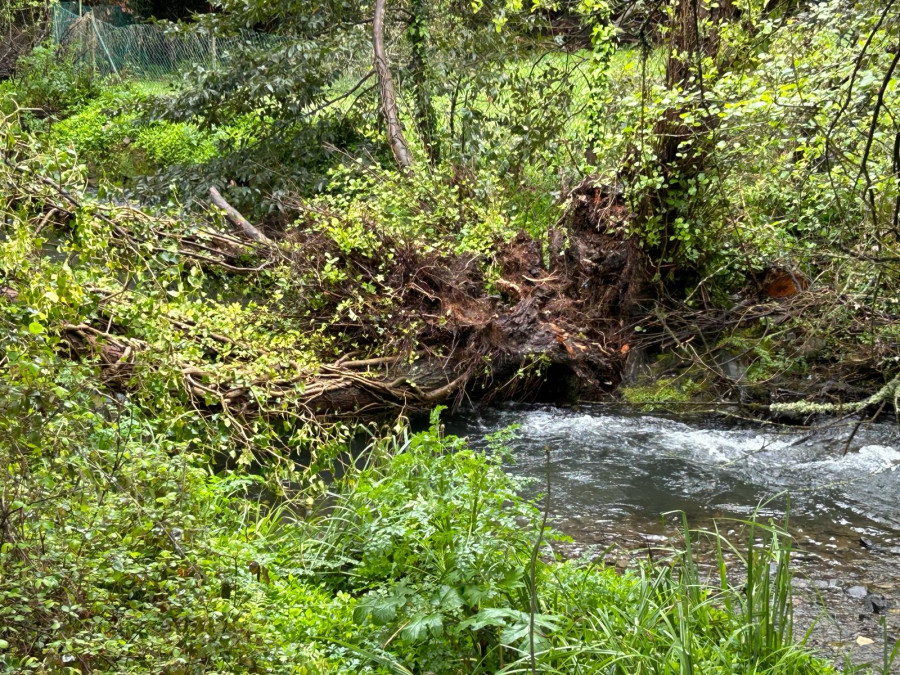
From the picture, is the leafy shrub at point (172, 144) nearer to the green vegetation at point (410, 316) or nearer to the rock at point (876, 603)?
the green vegetation at point (410, 316)

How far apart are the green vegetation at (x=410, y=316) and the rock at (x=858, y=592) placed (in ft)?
Result: 1.53

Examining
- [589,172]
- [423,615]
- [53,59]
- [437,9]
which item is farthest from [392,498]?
[53,59]

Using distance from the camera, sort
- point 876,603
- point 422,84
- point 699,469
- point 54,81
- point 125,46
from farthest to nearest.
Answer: point 125,46
point 54,81
point 422,84
point 699,469
point 876,603

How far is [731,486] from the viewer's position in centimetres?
644

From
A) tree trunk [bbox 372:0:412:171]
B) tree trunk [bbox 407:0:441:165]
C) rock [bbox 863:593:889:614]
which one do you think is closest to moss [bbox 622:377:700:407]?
rock [bbox 863:593:889:614]

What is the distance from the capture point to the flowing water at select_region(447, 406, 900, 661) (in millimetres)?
4934

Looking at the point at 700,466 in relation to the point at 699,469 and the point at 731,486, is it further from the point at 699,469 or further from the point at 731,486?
the point at 731,486

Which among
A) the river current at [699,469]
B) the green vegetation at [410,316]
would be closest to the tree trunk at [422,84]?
the green vegetation at [410,316]

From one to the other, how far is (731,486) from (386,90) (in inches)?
264

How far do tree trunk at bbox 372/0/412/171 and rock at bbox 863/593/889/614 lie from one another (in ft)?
24.1

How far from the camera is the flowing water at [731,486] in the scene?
4.93 meters

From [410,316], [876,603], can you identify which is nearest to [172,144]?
[410,316]

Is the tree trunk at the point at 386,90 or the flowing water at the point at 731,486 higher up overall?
the tree trunk at the point at 386,90

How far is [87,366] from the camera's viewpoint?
11.4 feet
